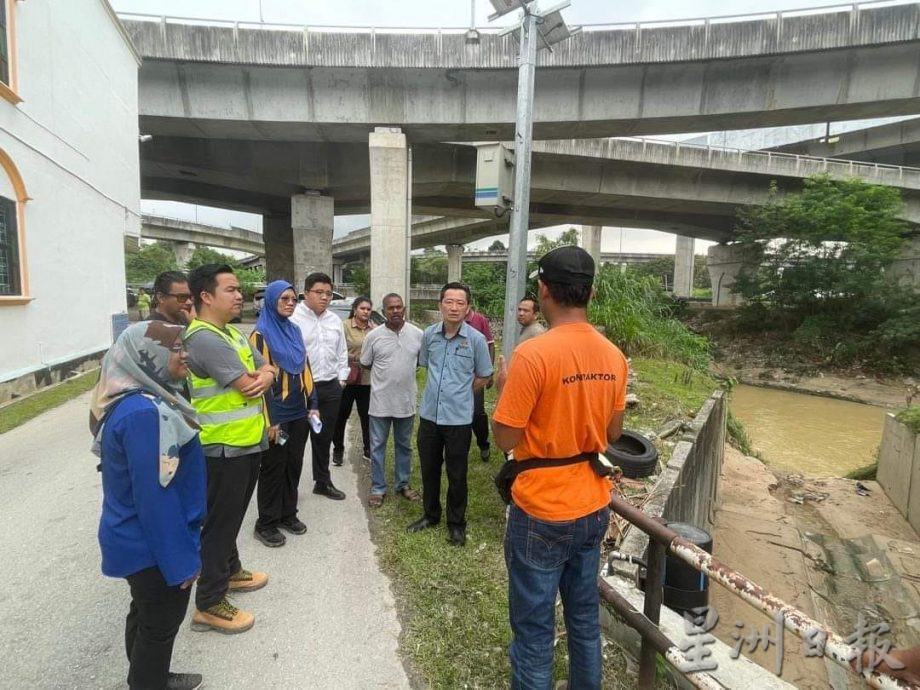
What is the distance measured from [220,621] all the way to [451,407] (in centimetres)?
183

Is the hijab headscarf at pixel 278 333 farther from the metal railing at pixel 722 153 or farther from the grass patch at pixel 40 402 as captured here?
the metal railing at pixel 722 153

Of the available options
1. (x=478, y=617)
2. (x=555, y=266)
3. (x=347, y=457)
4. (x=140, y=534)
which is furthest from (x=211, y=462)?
(x=347, y=457)

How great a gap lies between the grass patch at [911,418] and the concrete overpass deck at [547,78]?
6.73 meters

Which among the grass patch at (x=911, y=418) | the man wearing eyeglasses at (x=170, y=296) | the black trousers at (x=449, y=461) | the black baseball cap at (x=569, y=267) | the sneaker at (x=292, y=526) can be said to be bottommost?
the grass patch at (x=911, y=418)

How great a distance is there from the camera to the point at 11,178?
695 centimetres

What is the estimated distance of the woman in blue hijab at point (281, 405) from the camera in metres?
3.29

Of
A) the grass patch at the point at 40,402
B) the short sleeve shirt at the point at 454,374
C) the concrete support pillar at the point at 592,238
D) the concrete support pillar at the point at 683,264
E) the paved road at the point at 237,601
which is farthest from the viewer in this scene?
the concrete support pillar at the point at 683,264

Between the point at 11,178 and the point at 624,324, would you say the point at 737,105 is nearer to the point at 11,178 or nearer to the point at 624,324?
the point at 624,324

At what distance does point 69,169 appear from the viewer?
27.8 ft

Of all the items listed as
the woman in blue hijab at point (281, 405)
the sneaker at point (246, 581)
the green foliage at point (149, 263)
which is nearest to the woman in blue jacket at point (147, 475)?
the sneaker at point (246, 581)

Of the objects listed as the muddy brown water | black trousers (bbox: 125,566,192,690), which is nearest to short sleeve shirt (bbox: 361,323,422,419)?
black trousers (bbox: 125,566,192,690)

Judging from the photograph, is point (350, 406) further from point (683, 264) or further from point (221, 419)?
point (683, 264)

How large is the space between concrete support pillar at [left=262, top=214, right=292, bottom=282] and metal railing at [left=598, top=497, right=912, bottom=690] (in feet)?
65.4

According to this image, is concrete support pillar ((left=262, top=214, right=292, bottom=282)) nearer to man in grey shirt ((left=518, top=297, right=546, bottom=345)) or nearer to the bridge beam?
man in grey shirt ((left=518, top=297, right=546, bottom=345))
